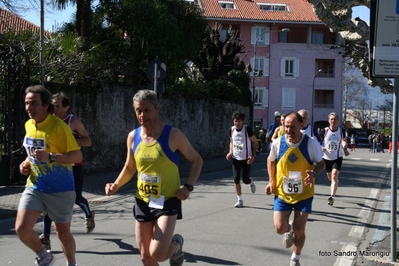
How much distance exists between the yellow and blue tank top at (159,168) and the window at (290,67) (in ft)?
170

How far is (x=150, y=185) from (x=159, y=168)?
0.17 meters

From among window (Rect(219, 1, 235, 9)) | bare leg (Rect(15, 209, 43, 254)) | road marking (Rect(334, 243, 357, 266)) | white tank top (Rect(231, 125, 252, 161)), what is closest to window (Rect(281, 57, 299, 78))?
window (Rect(219, 1, 235, 9))

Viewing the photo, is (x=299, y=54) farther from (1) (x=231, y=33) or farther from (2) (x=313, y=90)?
(1) (x=231, y=33)

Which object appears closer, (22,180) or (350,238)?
(350,238)

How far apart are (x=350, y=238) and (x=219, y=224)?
6.59ft

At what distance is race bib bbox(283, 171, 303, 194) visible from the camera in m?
6.06

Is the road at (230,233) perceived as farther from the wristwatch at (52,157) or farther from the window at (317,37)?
the window at (317,37)

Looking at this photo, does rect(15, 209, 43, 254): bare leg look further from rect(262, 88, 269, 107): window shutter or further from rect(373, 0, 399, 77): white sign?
rect(262, 88, 269, 107): window shutter

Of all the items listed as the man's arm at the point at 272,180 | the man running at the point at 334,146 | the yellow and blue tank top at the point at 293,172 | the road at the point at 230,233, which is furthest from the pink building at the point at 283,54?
the yellow and blue tank top at the point at 293,172

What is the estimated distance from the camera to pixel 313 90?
53844 mm

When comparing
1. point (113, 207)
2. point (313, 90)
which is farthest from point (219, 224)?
point (313, 90)

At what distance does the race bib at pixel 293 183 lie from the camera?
19.9ft

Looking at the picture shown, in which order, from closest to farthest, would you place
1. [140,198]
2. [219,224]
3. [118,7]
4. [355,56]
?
[140,198], [219,224], [355,56], [118,7]

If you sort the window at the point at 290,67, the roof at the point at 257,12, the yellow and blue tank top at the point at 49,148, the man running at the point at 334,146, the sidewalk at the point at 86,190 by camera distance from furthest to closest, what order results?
the window at the point at 290,67 < the roof at the point at 257,12 < the man running at the point at 334,146 < the sidewalk at the point at 86,190 < the yellow and blue tank top at the point at 49,148
